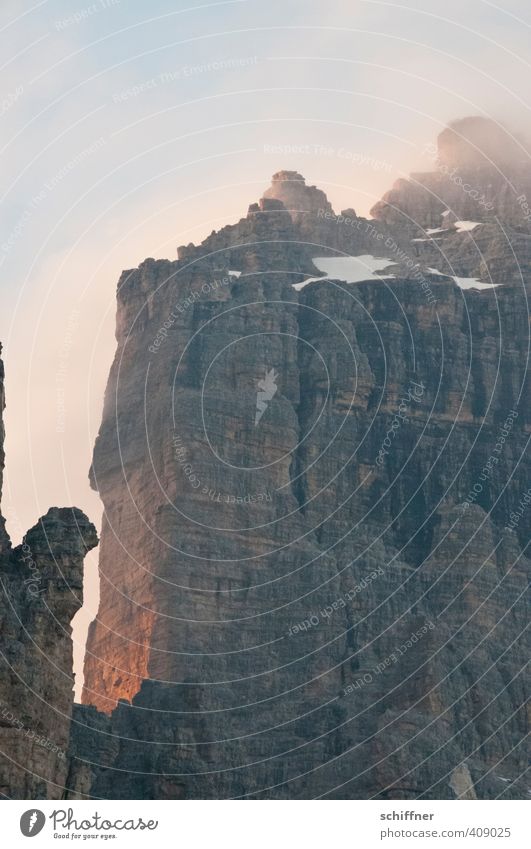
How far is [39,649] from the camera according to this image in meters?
150

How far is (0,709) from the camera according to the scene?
143625 millimetres

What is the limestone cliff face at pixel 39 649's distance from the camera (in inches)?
5709
